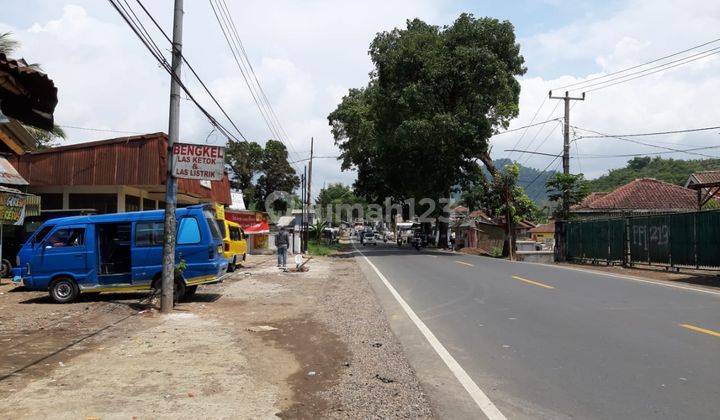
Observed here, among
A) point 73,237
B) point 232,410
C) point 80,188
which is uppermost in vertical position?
point 80,188

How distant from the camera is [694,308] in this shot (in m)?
10.7

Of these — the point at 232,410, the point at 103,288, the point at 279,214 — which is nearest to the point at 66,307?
the point at 103,288

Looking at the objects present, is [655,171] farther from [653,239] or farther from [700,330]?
[700,330]

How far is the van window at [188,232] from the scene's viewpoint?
1280 centimetres

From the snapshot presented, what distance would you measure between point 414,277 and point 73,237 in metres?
10.4

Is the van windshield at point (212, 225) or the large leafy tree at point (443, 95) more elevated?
the large leafy tree at point (443, 95)

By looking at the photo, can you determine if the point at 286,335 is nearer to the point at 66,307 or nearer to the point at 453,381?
the point at 453,381

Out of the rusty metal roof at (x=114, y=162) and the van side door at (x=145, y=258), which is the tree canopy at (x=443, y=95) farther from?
the van side door at (x=145, y=258)

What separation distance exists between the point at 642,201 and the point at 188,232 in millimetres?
39209

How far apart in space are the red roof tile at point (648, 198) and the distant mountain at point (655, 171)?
384 inches

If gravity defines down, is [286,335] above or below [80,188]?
below

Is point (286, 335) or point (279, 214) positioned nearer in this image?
point (286, 335)

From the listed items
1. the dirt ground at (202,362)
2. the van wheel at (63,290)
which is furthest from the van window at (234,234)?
the dirt ground at (202,362)

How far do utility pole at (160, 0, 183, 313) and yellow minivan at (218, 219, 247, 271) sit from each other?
9081 millimetres
